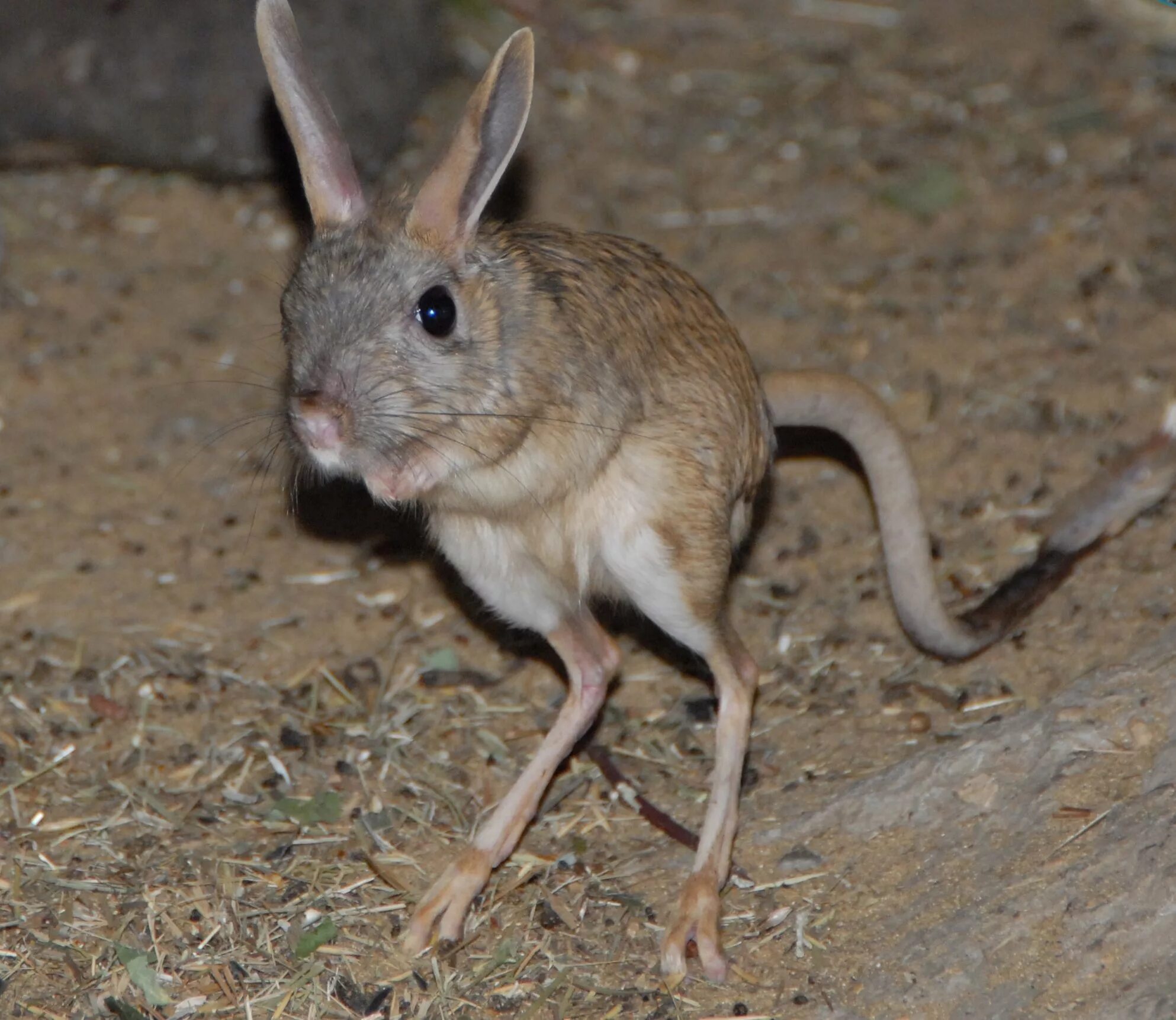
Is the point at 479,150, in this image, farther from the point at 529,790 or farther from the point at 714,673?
the point at 529,790

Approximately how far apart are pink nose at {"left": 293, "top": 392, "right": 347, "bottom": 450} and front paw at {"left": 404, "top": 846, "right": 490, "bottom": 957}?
1051 mm

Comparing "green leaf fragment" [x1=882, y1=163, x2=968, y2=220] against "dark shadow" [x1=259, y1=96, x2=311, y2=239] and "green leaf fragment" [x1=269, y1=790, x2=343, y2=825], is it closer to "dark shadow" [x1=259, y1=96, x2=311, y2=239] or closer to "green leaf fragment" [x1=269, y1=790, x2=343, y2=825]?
"dark shadow" [x1=259, y1=96, x2=311, y2=239]

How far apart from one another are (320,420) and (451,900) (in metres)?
1.16

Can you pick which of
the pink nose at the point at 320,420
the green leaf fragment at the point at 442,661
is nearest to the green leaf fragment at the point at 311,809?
the green leaf fragment at the point at 442,661

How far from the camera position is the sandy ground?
3.58 m

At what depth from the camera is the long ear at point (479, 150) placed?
321 centimetres

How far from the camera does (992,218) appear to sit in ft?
19.0

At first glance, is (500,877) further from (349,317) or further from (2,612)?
(2,612)

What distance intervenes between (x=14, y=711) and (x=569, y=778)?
149cm

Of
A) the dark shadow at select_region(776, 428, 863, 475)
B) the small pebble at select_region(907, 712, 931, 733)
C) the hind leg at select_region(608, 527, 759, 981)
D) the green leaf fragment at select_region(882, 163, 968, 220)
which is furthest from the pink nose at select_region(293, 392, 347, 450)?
the green leaf fragment at select_region(882, 163, 968, 220)

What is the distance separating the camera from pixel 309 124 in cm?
349

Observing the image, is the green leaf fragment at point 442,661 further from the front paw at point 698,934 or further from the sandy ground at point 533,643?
the front paw at point 698,934

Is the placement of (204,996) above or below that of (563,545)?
below

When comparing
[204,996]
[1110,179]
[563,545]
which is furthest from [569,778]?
[1110,179]
